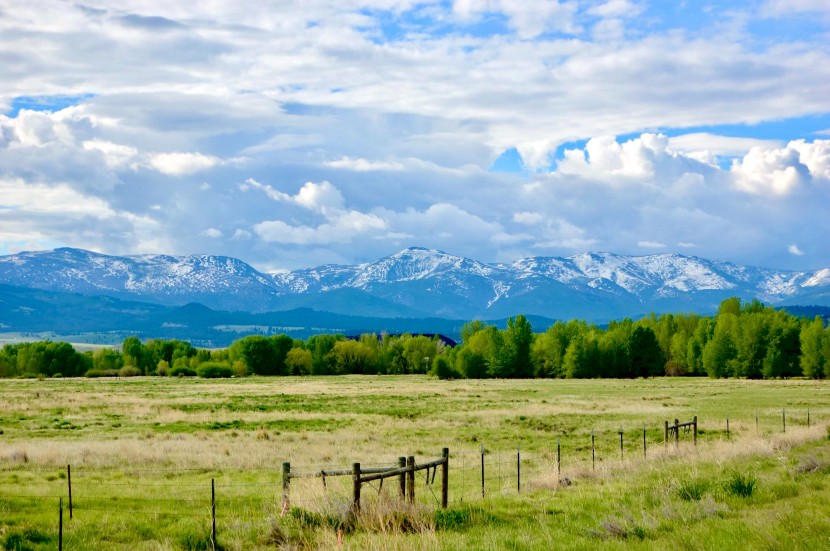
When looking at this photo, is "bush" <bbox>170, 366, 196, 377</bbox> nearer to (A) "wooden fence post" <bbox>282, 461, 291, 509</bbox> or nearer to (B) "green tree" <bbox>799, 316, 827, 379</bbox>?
(B) "green tree" <bbox>799, 316, 827, 379</bbox>

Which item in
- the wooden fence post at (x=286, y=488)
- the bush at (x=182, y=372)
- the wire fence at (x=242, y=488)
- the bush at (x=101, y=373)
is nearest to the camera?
the wooden fence post at (x=286, y=488)

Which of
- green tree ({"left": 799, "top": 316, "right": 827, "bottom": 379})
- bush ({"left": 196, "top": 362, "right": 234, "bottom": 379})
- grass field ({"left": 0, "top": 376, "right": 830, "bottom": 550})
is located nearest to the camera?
grass field ({"left": 0, "top": 376, "right": 830, "bottom": 550})

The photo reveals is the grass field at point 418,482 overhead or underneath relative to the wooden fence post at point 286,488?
underneath

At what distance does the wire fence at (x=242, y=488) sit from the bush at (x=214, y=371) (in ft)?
428

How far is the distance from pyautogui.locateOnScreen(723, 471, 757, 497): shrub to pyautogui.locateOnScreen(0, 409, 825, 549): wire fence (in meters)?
5.58

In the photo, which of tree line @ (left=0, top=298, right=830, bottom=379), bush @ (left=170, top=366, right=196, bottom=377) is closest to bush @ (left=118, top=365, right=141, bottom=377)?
tree line @ (left=0, top=298, right=830, bottom=379)

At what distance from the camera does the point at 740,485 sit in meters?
19.8

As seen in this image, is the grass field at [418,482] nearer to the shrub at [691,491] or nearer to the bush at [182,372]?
the shrub at [691,491]

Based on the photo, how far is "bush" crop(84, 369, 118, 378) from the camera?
547ft

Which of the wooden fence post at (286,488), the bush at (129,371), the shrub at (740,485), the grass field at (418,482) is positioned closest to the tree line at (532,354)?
the bush at (129,371)

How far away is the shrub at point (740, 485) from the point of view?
19.5 m

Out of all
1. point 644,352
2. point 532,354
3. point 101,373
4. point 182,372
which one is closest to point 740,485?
point 644,352

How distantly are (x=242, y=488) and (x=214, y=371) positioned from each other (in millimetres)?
142154

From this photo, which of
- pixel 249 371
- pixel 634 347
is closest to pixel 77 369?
pixel 249 371
